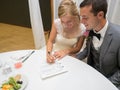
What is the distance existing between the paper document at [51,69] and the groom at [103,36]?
1.11 feet

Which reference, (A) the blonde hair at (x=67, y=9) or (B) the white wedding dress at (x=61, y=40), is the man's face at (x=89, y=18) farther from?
(B) the white wedding dress at (x=61, y=40)

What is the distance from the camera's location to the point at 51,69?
133cm

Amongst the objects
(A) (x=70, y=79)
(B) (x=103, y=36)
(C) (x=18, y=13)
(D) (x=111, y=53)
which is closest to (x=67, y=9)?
(B) (x=103, y=36)

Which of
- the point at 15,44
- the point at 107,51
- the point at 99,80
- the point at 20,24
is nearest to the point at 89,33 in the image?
the point at 107,51

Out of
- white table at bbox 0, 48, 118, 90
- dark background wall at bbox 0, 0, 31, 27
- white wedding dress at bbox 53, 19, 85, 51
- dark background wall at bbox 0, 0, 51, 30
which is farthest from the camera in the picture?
dark background wall at bbox 0, 0, 31, 27

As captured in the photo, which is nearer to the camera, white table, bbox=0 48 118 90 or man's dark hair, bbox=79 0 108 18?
white table, bbox=0 48 118 90

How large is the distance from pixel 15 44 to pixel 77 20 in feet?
5.80

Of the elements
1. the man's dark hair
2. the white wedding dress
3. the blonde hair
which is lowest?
the white wedding dress

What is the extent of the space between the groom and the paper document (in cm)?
34

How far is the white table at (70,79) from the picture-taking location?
45.4 inches

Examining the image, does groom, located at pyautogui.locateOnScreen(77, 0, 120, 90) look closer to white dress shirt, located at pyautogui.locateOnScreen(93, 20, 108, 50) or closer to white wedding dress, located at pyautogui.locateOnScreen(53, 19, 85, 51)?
white dress shirt, located at pyautogui.locateOnScreen(93, 20, 108, 50)

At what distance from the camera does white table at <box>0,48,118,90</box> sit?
1153 mm

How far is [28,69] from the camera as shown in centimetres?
135

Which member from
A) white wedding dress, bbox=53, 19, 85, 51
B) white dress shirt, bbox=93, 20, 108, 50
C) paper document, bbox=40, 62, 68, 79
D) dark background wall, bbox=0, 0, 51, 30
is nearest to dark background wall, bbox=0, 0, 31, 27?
dark background wall, bbox=0, 0, 51, 30
